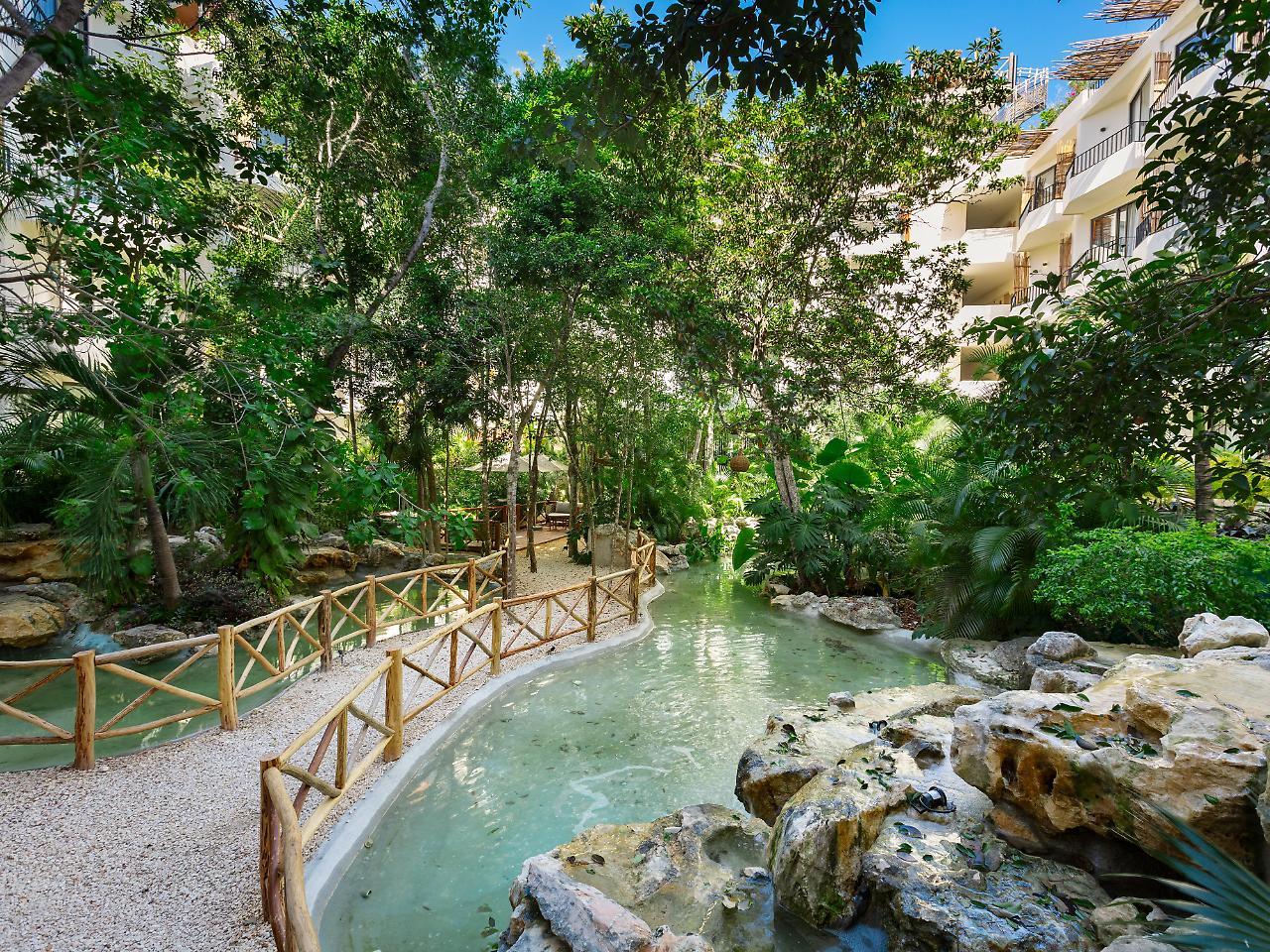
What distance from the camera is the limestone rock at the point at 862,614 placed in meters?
Result: 10.8

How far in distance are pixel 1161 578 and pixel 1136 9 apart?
603 inches

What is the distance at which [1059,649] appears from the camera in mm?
6789

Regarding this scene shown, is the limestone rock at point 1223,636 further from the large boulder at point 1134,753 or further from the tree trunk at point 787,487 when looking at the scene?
the tree trunk at point 787,487

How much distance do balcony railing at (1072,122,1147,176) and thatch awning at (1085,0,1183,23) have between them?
2.20m

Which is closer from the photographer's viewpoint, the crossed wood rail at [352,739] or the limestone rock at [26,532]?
the crossed wood rail at [352,739]

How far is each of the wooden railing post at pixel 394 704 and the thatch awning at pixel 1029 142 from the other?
75.7 ft

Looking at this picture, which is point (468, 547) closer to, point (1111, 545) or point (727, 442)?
point (727, 442)

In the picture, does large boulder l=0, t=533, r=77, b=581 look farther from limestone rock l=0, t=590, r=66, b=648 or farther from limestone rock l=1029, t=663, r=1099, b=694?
limestone rock l=1029, t=663, r=1099, b=694

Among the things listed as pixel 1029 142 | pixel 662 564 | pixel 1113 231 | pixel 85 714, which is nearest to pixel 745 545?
pixel 662 564

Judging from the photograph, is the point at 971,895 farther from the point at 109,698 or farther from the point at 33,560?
the point at 33,560

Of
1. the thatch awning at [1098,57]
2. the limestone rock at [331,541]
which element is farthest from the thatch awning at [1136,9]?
the limestone rock at [331,541]

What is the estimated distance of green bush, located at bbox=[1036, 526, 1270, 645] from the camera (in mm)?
6207

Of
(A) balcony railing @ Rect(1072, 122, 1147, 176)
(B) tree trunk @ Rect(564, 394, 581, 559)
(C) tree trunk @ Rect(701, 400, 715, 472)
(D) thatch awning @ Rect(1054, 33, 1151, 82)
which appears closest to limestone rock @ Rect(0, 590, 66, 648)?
(B) tree trunk @ Rect(564, 394, 581, 559)

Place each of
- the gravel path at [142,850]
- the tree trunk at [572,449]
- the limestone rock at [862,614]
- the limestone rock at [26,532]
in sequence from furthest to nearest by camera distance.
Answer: the tree trunk at [572,449] → the limestone rock at [862,614] → the limestone rock at [26,532] → the gravel path at [142,850]
